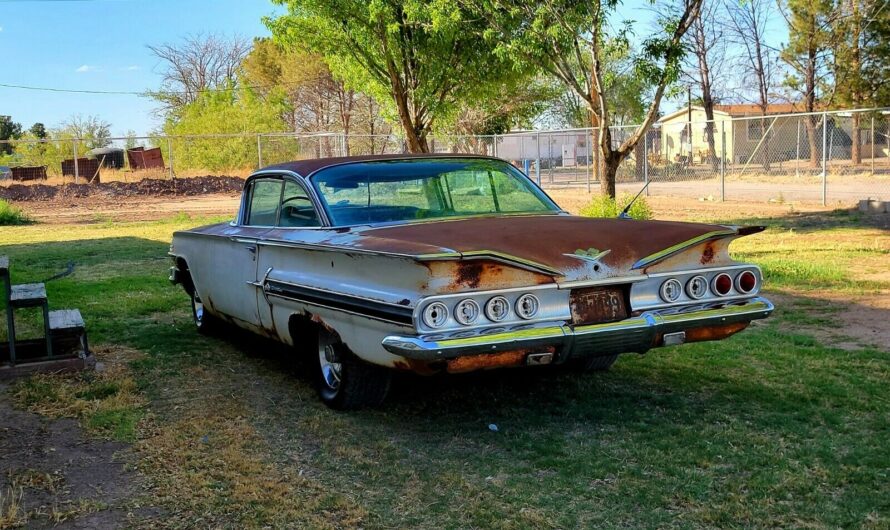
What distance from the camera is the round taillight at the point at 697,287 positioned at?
4660 mm

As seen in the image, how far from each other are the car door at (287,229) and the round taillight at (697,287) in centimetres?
216

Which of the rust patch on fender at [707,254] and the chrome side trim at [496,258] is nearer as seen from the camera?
the chrome side trim at [496,258]

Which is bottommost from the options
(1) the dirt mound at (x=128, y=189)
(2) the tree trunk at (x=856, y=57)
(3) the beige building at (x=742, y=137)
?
(1) the dirt mound at (x=128, y=189)

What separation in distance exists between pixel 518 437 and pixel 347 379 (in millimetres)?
1018

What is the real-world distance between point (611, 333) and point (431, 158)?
211 cm

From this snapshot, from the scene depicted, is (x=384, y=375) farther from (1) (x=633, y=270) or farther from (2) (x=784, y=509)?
(2) (x=784, y=509)

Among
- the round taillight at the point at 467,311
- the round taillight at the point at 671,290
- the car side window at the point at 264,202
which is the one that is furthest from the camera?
the car side window at the point at 264,202

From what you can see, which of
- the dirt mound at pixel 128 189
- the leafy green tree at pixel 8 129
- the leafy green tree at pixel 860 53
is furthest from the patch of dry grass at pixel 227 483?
the leafy green tree at pixel 8 129

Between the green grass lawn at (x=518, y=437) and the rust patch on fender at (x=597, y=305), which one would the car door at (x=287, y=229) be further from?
the rust patch on fender at (x=597, y=305)

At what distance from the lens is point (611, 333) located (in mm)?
4328

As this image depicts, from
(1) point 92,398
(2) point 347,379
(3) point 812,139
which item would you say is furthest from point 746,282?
(3) point 812,139

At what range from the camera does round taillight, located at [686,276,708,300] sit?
4.66 meters

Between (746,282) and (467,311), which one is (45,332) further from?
(746,282)

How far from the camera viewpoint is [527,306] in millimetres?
4219
